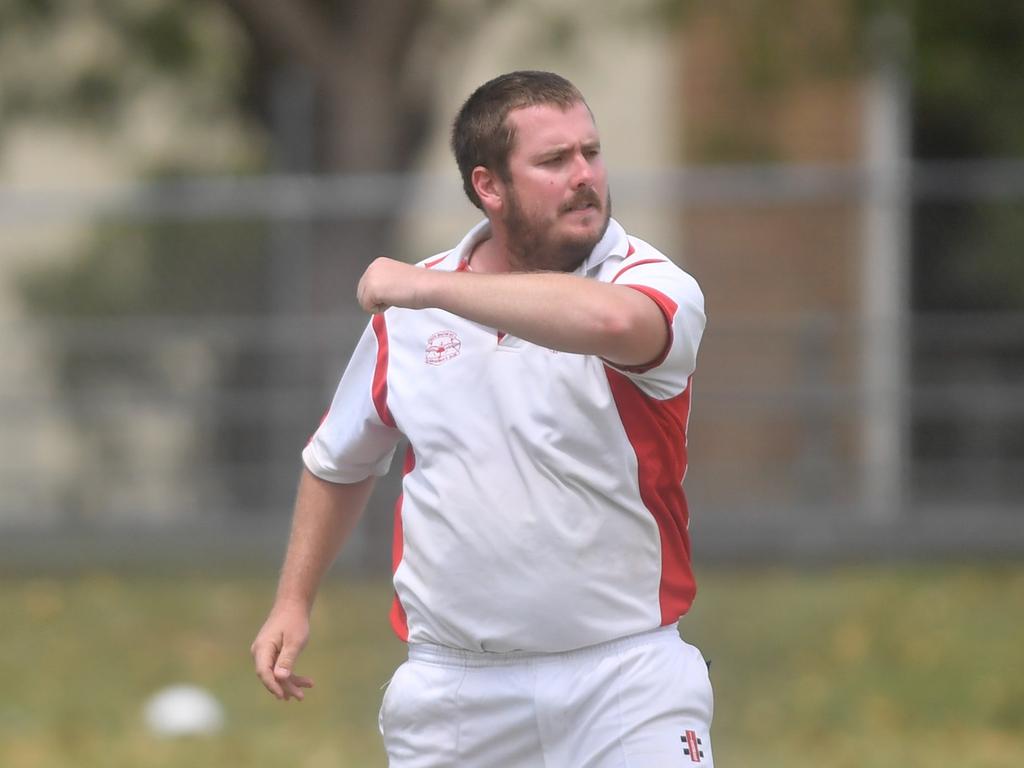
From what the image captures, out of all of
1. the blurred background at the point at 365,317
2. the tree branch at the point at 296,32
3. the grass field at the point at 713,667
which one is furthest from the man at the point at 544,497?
the tree branch at the point at 296,32

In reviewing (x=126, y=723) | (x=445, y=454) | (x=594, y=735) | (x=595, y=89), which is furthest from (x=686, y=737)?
(x=595, y=89)

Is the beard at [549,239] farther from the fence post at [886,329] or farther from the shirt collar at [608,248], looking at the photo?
the fence post at [886,329]

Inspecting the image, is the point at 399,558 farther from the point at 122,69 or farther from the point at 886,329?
the point at 122,69

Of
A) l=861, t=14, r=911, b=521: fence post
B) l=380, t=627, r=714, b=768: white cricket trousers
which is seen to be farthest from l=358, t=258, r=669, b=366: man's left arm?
l=861, t=14, r=911, b=521: fence post

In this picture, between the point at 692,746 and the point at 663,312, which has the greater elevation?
the point at 663,312

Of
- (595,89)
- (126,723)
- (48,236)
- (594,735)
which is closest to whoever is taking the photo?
(594,735)

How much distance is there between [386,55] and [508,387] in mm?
9592

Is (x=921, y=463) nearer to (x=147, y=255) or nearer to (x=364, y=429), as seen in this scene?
(x=147, y=255)

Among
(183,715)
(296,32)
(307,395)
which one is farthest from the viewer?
(296,32)

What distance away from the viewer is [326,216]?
1253 cm

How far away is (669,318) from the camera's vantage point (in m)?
3.65

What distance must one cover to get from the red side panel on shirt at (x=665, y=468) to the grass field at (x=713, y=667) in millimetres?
3735

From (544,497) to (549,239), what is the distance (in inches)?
18.6

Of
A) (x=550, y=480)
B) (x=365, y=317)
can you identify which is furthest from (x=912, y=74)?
(x=550, y=480)
